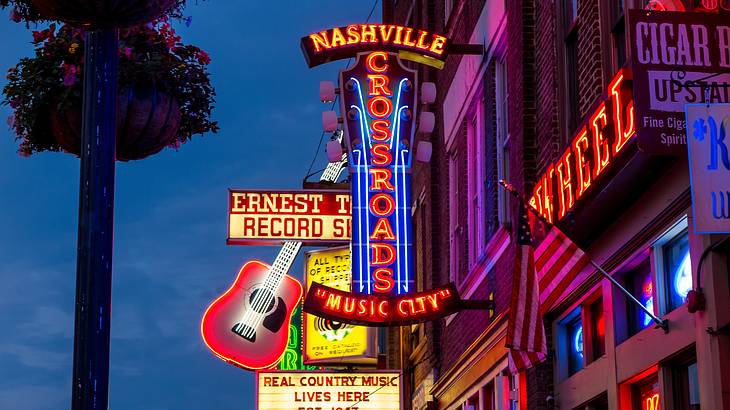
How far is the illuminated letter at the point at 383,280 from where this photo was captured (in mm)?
18297

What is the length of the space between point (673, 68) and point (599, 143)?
1.81 m

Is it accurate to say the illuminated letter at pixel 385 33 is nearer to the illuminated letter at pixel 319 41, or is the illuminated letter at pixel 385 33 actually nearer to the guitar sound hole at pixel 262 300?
the illuminated letter at pixel 319 41

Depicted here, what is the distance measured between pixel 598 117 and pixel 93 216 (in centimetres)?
669

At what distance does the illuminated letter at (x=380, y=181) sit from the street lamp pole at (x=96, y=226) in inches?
540

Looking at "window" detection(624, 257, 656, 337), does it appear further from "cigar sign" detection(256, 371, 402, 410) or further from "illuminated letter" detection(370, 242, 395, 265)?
"cigar sign" detection(256, 371, 402, 410)

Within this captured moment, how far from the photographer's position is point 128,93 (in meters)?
6.31

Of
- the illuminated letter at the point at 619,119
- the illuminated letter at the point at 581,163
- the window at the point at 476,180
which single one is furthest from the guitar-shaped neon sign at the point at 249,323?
the illuminated letter at the point at 619,119

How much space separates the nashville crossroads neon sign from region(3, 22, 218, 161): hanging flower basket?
36.6ft

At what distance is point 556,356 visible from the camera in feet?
48.0

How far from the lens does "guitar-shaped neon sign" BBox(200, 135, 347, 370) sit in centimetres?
2734

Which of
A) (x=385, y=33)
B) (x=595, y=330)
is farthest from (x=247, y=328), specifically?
(x=595, y=330)

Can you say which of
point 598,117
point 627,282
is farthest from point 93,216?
point 627,282

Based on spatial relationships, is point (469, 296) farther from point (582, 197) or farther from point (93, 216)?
point (93, 216)

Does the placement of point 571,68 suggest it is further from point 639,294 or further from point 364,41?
point 364,41
